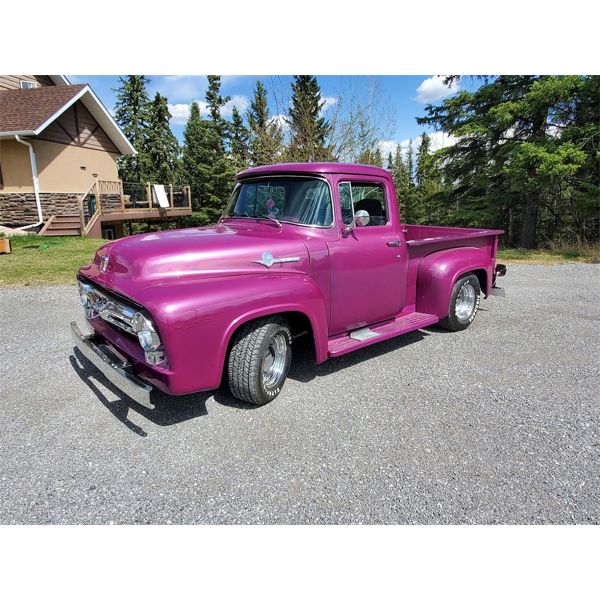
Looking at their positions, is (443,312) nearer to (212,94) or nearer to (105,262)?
(105,262)

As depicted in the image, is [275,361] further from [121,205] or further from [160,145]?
[160,145]

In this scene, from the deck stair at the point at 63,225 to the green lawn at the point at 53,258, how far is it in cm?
107

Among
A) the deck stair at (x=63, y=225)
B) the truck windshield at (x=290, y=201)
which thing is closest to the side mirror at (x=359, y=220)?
the truck windshield at (x=290, y=201)

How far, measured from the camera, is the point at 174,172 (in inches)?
1519

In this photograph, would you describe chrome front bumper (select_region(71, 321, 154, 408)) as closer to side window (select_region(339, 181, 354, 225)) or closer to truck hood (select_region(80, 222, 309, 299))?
truck hood (select_region(80, 222, 309, 299))

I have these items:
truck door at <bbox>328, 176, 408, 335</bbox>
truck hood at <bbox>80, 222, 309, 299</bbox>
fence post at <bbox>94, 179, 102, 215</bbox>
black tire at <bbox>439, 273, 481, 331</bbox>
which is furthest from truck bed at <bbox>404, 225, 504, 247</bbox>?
fence post at <bbox>94, 179, 102, 215</bbox>

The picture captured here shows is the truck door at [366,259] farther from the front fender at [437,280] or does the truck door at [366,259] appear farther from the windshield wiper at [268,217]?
the windshield wiper at [268,217]

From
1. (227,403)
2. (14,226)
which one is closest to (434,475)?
(227,403)

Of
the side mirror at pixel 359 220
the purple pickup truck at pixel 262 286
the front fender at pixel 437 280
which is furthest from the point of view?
the front fender at pixel 437 280

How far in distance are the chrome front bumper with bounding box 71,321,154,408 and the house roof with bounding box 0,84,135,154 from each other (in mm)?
15104

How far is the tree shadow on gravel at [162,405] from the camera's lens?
10.7 feet

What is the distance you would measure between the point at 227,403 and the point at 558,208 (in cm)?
1682

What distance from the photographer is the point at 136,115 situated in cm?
3556

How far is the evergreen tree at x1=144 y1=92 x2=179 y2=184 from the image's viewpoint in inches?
1415
